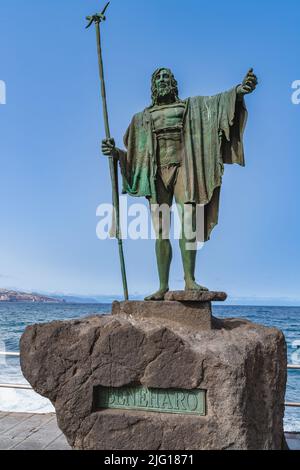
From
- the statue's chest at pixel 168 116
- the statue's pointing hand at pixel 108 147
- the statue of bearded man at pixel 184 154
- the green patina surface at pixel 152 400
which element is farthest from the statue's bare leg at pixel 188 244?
the green patina surface at pixel 152 400

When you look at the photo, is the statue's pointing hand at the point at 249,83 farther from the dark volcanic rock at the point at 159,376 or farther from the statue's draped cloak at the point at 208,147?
the dark volcanic rock at the point at 159,376

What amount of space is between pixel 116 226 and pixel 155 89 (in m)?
1.47

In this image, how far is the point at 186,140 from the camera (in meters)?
4.18

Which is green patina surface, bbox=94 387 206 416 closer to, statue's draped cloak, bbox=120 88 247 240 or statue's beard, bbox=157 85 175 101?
statue's draped cloak, bbox=120 88 247 240

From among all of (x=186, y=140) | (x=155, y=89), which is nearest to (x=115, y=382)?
(x=186, y=140)

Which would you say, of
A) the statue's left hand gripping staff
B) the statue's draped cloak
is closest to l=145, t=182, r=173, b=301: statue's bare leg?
the statue's draped cloak

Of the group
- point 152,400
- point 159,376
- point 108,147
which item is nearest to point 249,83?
point 108,147

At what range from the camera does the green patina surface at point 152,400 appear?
332 cm

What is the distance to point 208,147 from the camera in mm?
4168

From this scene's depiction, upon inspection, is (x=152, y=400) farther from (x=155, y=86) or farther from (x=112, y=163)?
(x=155, y=86)

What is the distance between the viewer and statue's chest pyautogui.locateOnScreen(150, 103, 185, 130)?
13.8 feet

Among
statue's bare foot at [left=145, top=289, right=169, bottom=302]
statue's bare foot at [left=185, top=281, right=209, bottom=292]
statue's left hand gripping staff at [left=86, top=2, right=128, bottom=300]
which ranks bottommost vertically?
statue's bare foot at [left=145, top=289, right=169, bottom=302]

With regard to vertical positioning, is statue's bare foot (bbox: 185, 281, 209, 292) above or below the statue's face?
below

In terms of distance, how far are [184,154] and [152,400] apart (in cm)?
230
